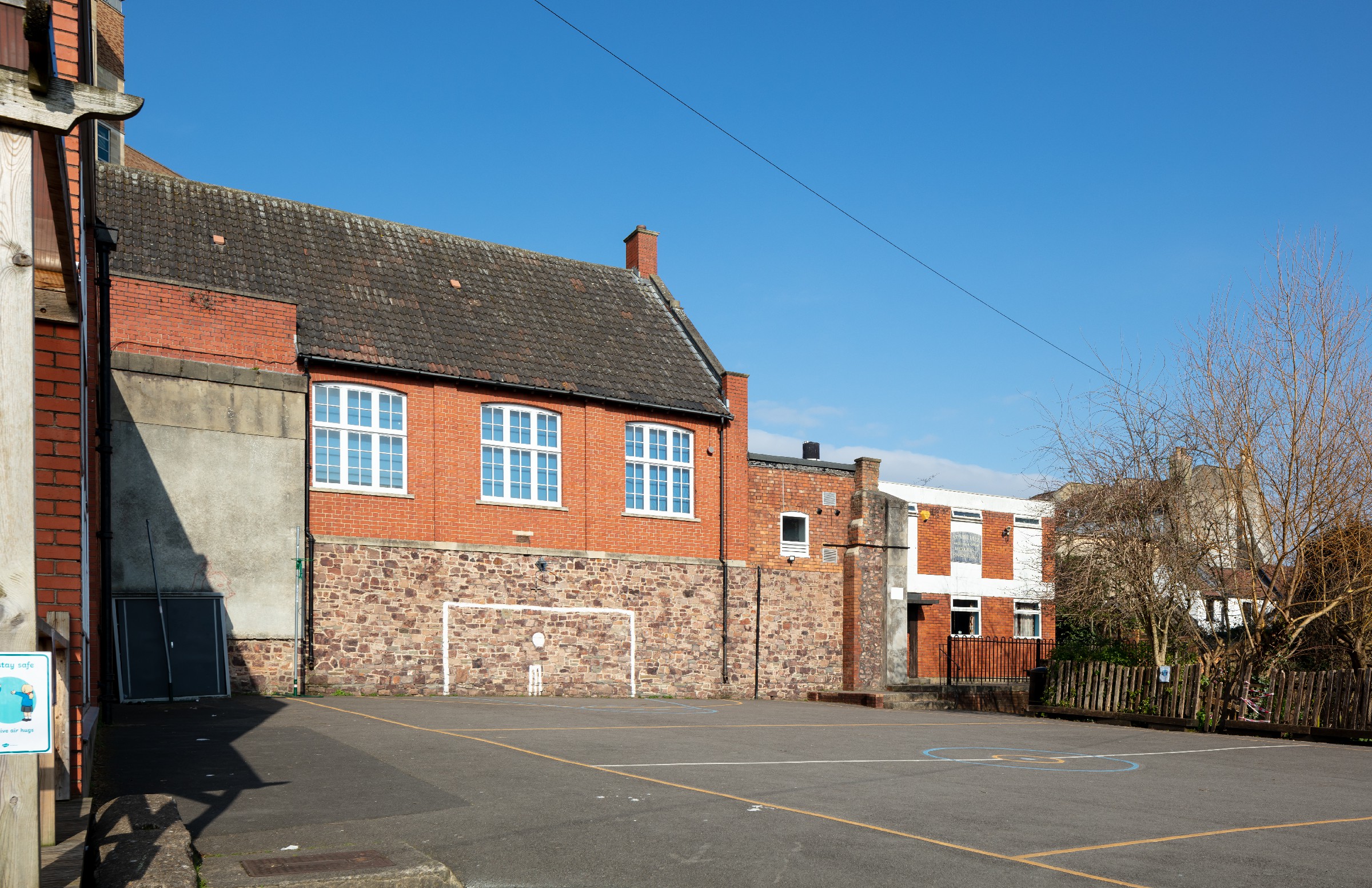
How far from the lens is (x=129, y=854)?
16.8ft

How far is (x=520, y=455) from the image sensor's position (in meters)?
23.8

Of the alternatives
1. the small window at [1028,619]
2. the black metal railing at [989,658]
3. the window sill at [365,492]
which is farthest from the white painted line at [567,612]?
the small window at [1028,619]

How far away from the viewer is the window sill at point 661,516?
81.9ft

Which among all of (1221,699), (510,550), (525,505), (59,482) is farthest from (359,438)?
(1221,699)

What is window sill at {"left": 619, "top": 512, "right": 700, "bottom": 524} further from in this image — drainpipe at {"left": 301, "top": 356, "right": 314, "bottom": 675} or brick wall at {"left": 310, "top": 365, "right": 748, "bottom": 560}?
drainpipe at {"left": 301, "top": 356, "right": 314, "bottom": 675}

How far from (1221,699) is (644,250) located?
1835 centimetres

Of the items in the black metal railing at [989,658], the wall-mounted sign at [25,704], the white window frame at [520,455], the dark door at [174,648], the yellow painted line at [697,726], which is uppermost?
the white window frame at [520,455]

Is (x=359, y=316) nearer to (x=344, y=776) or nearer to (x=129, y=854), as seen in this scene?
(x=344, y=776)

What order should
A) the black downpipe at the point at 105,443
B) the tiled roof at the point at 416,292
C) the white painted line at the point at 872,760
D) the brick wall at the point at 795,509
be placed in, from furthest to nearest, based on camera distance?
the brick wall at the point at 795,509 → the tiled roof at the point at 416,292 → the black downpipe at the point at 105,443 → the white painted line at the point at 872,760

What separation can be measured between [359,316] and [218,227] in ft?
11.6

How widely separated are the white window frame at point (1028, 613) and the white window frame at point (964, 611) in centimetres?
159

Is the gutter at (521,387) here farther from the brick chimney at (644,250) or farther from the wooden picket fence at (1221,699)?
the wooden picket fence at (1221,699)

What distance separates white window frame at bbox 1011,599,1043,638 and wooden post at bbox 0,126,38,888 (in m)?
32.7

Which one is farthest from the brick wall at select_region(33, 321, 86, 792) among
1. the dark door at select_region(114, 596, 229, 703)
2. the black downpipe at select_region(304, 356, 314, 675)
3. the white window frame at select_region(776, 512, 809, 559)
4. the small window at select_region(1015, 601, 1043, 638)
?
the small window at select_region(1015, 601, 1043, 638)
